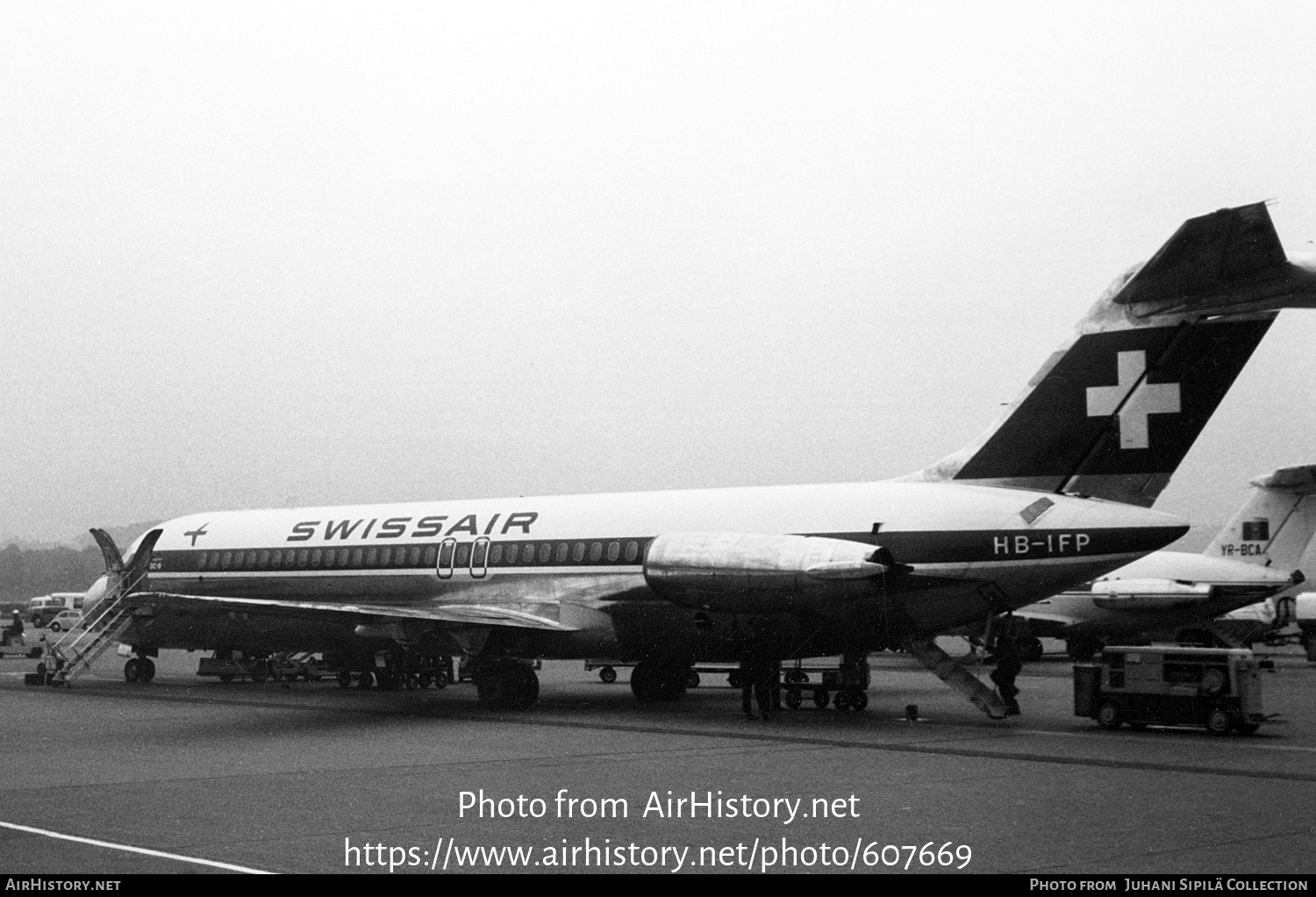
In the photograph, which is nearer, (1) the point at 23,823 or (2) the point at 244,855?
(2) the point at 244,855

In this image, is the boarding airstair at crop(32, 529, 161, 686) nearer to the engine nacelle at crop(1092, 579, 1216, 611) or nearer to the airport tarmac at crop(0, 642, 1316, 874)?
the airport tarmac at crop(0, 642, 1316, 874)

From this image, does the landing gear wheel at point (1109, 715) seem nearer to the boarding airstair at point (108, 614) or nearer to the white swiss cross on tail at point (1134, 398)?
the white swiss cross on tail at point (1134, 398)

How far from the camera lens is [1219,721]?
18.5 metres

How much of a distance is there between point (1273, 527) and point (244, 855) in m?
38.0

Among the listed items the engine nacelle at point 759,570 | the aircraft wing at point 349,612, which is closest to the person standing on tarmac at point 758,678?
the engine nacelle at point 759,570

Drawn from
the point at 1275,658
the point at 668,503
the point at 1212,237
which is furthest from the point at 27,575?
the point at 1212,237

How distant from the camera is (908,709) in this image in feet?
70.0

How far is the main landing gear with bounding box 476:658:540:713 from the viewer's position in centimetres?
2319

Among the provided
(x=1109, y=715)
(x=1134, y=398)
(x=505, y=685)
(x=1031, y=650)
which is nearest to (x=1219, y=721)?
(x=1109, y=715)

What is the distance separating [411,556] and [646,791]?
14003 millimetres

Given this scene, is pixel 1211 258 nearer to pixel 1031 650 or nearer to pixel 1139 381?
pixel 1139 381

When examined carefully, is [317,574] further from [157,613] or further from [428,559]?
[157,613]

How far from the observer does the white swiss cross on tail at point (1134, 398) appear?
1948cm

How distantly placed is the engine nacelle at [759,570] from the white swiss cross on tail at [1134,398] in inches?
150
